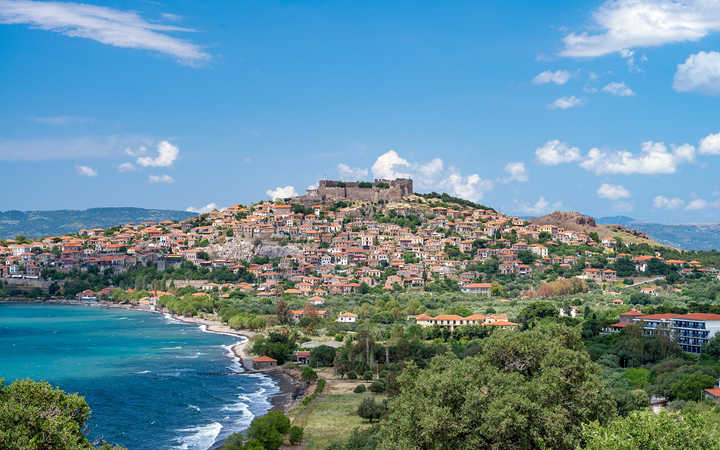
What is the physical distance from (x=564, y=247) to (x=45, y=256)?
67.2 metres

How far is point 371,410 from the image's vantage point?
2673 cm

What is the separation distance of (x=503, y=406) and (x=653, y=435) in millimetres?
3869

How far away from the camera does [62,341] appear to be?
5103 centimetres

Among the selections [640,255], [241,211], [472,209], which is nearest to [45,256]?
[241,211]

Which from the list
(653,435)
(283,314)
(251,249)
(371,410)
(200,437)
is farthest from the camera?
(251,249)

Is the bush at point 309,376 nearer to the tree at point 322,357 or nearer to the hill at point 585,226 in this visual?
the tree at point 322,357

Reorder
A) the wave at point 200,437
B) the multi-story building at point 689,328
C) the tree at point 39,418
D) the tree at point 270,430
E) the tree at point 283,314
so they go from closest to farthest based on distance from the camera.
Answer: the tree at point 39,418
the tree at point 270,430
the wave at point 200,437
the multi-story building at point 689,328
the tree at point 283,314

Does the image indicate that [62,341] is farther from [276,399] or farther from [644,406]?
[644,406]

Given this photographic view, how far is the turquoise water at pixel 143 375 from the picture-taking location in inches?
1076

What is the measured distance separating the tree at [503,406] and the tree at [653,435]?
2.58 metres

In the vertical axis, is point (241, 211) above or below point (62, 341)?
above

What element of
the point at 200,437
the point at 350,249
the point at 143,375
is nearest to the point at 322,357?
the point at 143,375

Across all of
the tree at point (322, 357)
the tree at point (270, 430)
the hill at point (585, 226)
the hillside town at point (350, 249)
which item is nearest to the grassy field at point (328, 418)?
the tree at point (270, 430)

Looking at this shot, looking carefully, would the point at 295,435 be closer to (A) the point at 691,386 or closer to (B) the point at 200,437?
(B) the point at 200,437
